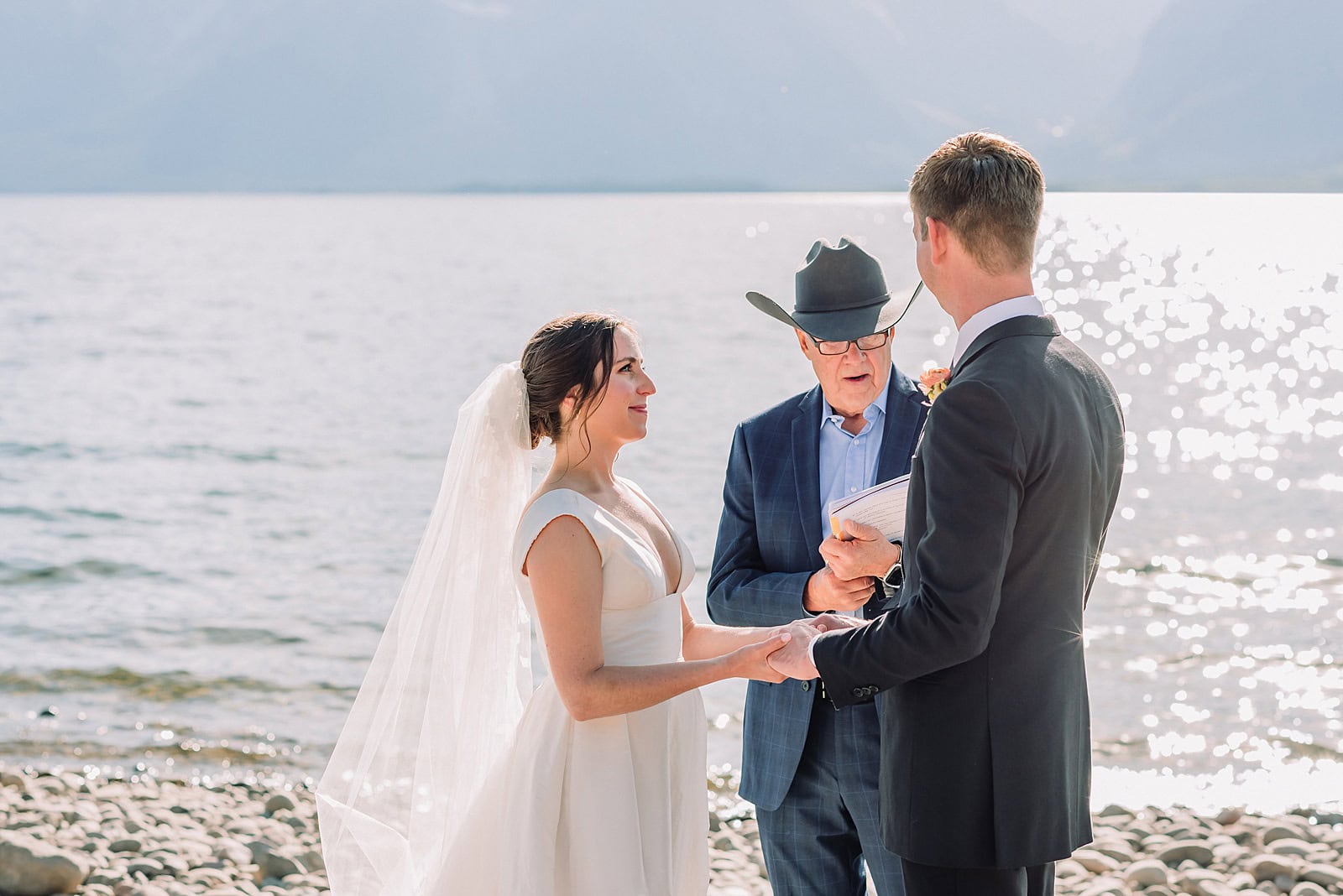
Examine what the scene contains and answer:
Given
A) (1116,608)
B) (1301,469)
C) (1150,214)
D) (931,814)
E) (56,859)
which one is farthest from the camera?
(1150,214)

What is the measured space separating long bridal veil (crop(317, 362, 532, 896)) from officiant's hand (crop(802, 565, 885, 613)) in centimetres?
93

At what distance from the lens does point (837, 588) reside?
3.76m

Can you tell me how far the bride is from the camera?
11.2 feet

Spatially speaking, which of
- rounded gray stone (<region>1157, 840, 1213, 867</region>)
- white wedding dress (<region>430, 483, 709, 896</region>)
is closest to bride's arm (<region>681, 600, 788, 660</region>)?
white wedding dress (<region>430, 483, 709, 896</region>)

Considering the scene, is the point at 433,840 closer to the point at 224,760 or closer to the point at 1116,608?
the point at 224,760

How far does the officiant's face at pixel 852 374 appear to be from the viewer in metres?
4.05

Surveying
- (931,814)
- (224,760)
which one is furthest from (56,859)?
(931,814)

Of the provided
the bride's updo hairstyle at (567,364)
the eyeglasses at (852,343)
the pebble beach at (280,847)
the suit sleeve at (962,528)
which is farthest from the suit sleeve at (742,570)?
the pebble beach at (280,847)

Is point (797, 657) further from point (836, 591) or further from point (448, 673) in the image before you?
point (448, 673)

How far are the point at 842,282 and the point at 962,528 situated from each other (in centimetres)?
160

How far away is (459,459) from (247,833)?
458 cm

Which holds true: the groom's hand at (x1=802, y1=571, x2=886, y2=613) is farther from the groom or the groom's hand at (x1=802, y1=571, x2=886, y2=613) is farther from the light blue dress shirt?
the groom

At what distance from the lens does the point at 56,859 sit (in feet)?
19.9

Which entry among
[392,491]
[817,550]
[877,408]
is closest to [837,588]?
[817,550]
